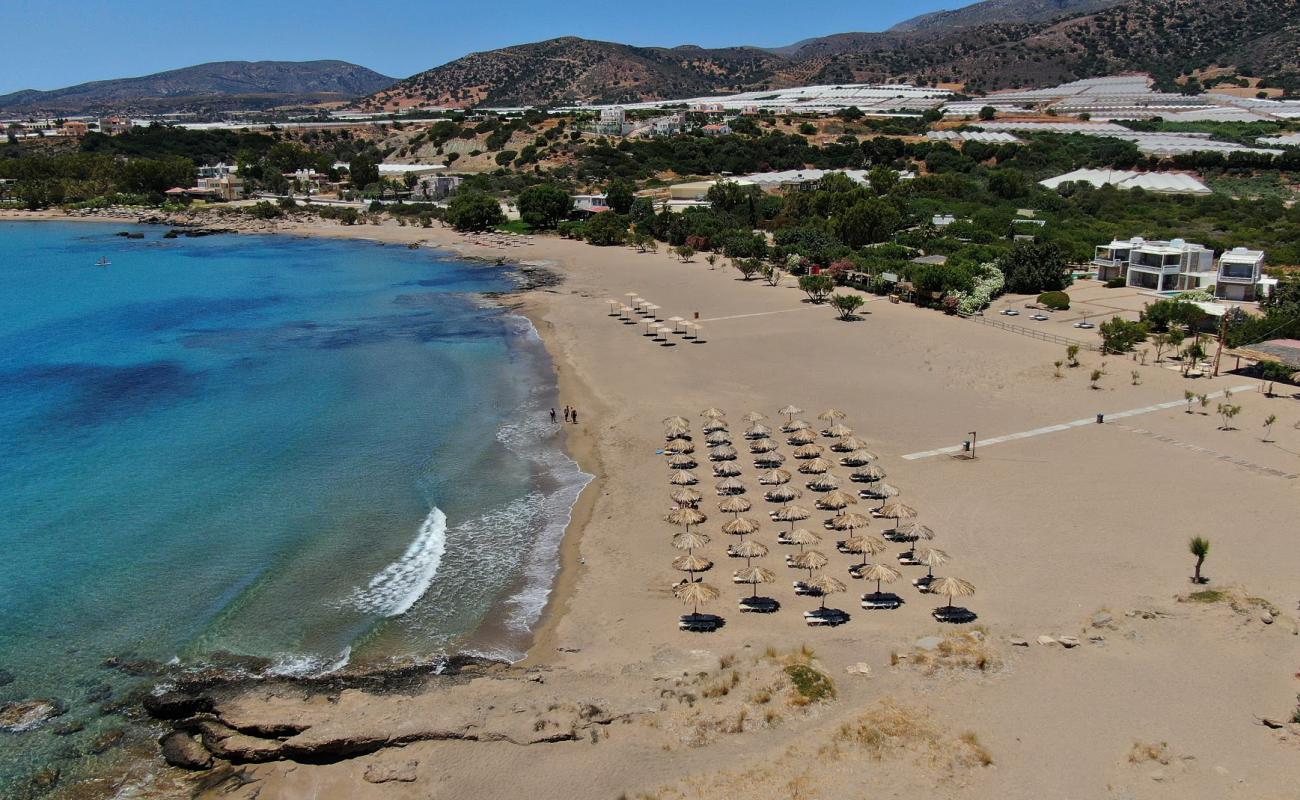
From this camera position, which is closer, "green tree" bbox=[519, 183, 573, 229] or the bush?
the bush

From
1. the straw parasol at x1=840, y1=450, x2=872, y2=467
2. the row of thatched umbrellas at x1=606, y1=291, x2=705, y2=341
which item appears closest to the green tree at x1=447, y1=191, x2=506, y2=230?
the row of thatched umbrellas at x1=606, y1=291, x2=705, y2=341

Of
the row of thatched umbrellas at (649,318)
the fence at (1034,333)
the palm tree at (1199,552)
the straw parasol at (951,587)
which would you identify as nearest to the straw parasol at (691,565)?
the straw parasol at (951,587)

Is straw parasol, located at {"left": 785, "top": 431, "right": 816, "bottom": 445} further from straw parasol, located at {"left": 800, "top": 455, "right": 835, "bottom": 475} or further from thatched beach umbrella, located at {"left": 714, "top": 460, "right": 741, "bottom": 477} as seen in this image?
thatched beach umbrella, located at {"left": 714, "top": 460, "right": 741, "bottom": 477}

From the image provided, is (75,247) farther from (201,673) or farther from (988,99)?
(988,99)

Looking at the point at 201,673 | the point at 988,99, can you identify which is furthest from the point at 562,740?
the point at 988,99

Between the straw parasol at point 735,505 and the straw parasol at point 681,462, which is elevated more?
the straw parasol at point 735,505

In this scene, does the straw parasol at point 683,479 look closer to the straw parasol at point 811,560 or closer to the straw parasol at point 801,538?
the straw parasol at point 801,538

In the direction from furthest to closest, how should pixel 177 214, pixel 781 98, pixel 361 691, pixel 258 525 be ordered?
1. pixel 781 98
2. pixel 177 214
3. pixel 258 525
4. pixel 361 691
